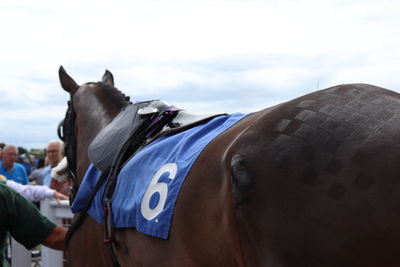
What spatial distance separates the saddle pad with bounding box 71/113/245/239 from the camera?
2.33 m

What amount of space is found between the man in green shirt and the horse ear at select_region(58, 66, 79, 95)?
1.19 metres

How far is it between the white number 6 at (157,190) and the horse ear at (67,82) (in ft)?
6.52

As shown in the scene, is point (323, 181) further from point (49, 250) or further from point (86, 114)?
point (49, 250)

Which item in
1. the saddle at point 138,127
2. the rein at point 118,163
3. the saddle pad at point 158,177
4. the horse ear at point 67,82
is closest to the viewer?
the saddle pad at point 158,177

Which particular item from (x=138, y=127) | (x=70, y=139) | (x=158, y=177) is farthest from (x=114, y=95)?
(x=158, y=177)

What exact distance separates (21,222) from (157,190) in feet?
4.34

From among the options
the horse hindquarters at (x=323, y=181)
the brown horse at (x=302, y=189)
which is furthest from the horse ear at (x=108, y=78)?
the horse hindquarters at (x=323, y=181)

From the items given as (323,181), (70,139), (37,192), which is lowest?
(37,192)

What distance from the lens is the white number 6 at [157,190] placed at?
237 cm

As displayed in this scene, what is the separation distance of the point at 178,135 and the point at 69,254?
1.28 m

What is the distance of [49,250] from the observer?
4664 mm

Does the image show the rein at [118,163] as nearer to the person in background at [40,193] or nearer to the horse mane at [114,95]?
the horse mane at [114,95]

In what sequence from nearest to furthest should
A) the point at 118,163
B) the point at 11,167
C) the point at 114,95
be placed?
the point at 118,163 → the point at 114,95 → the point at 11,167

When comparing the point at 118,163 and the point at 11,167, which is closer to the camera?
the point at 118,163
